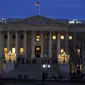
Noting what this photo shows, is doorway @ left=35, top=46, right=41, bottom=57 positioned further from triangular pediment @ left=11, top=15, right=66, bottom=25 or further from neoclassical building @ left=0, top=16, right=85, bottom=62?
triangular pediment @ left=11, top=15, right=66, bottom=25

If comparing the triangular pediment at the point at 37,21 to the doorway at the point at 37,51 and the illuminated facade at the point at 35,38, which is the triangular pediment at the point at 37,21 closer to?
the illuminated facade at the point at 35,38

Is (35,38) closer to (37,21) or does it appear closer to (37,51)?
(37,51)

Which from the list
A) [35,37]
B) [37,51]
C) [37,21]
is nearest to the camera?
[37,21]

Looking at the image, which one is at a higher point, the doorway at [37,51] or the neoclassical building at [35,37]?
the neoclassical building at [35,37]

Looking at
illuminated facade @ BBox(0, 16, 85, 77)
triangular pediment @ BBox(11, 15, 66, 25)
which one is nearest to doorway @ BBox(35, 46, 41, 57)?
illuminated facade @ BBox(0, 16, 85, 77)

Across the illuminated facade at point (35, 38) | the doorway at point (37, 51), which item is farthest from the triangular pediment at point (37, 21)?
the doorway at point (37, 51)

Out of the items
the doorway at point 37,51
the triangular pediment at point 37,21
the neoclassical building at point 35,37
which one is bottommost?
the doorway at point 37,51

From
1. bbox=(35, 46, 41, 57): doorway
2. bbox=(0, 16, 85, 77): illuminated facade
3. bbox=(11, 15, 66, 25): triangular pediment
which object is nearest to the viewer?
bbox=(0, 16, 85, 77): illuminated facade

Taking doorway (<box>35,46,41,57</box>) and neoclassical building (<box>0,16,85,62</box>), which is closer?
neoclassical building (<box>0,16,85,62</box>)

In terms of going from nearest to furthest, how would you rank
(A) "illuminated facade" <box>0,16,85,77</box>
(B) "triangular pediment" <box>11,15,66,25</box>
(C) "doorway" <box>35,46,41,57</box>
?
1. (A) "illuminated facade" <box>0,16,85,77</box>
2. (B) "triangular pediment" <box>11,15,66,25</box>
3. (C) "doorway" <box>35,46,41,57</box>

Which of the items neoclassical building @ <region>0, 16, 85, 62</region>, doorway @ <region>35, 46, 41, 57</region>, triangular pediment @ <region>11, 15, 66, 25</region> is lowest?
doorway @ <region>35, 46, 41, 57</region>

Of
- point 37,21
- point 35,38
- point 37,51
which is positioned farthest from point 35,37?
point 37,21

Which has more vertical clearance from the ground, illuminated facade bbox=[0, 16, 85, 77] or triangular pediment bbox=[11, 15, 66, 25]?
triangular pediment bbox=[11, 15, 66, 25]

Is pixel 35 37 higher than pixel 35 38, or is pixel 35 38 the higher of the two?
pixel 35 37
